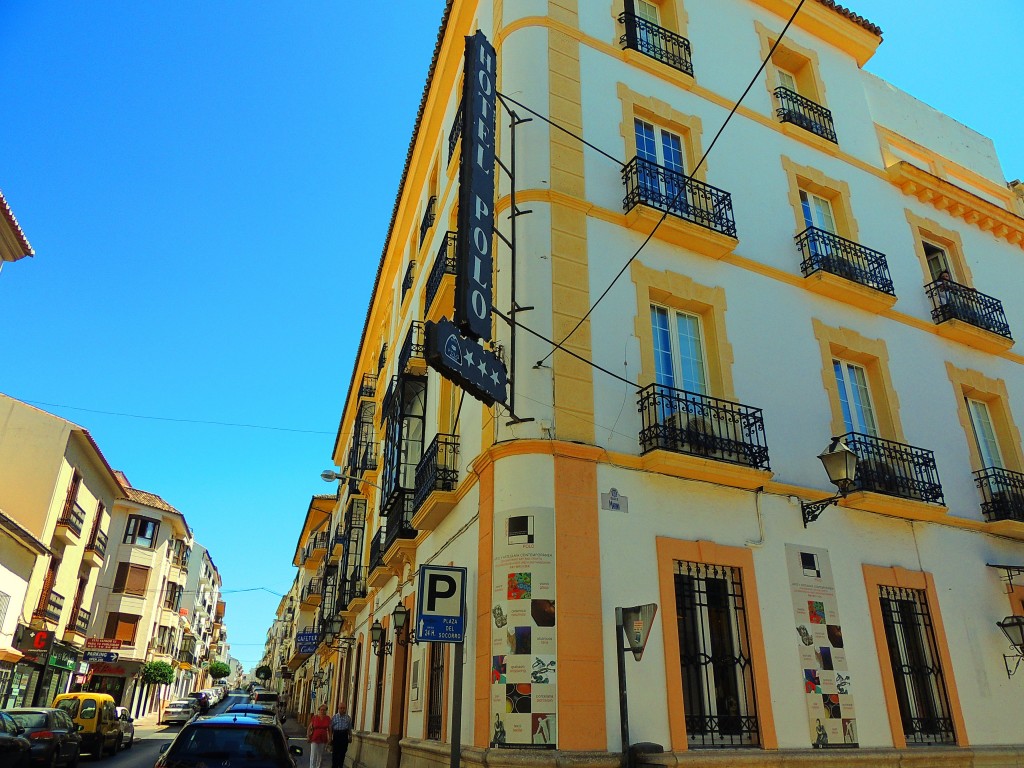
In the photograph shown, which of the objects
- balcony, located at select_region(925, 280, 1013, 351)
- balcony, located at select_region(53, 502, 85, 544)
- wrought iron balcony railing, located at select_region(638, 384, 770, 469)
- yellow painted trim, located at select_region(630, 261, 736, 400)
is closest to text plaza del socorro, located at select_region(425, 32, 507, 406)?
wrought iron balcony railing, located at select_region(638, 384, 770, 469)

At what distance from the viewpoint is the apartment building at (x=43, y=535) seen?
78.2 feet

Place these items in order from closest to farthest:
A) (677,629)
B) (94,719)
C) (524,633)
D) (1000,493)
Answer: (524,633) → (677,629) → (1000,493) → (94,719)

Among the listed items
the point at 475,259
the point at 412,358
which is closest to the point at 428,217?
the point at 412,358

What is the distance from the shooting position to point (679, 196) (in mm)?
11227

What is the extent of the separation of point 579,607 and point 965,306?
37.9 ft

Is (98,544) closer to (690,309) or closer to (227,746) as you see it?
(227,746)

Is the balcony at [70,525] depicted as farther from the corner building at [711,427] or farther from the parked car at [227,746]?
the parked car at [227,746]

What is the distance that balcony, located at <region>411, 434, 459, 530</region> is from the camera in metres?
11.0

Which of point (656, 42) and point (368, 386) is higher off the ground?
point (656, 42)

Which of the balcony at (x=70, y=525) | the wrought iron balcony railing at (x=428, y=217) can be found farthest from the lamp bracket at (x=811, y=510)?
the balcony at (x=70, y=525)

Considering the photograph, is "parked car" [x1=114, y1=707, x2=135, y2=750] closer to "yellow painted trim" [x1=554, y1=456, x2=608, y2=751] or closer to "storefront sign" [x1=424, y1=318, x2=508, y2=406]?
"yellow painted trim" [x1=554, y1=456, x2=608, y2=751]

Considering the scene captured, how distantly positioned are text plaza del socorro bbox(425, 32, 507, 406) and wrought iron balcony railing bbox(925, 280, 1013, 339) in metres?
9.95

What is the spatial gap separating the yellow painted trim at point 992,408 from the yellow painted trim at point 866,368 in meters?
1.88

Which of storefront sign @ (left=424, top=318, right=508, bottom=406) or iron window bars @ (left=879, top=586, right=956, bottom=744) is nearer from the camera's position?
storefront sign @ (left=424, top=318, right=508, bottom=406)
